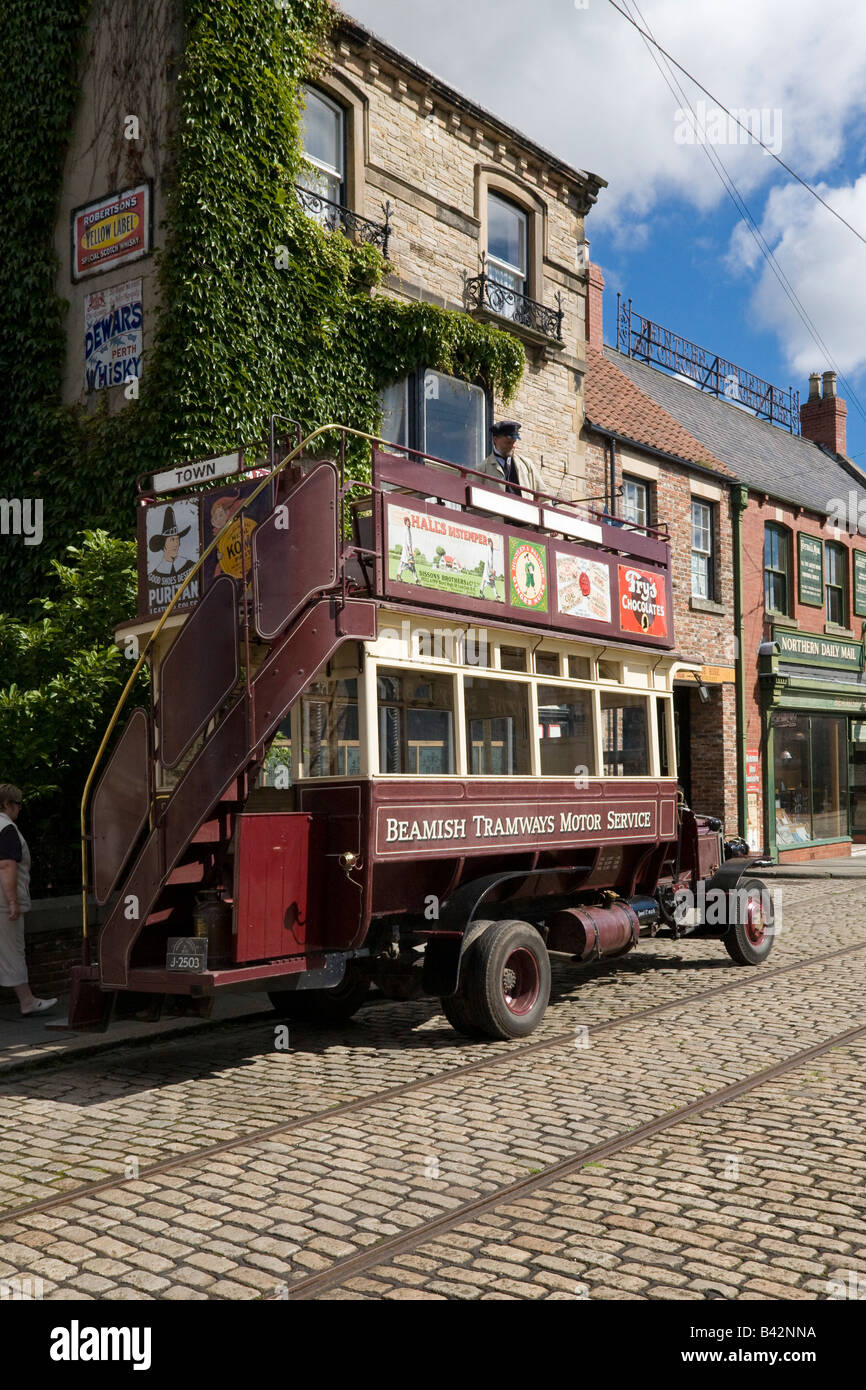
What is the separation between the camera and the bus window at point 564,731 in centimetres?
951

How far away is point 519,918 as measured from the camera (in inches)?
373

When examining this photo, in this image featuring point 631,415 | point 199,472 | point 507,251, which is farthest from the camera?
point 631,415

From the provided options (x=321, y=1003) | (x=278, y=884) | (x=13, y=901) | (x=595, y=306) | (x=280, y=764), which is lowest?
(x=321, y=1003)

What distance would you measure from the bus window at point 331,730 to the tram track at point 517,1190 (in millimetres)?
2997

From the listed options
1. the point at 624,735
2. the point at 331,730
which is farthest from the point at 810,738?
the point at 331,730

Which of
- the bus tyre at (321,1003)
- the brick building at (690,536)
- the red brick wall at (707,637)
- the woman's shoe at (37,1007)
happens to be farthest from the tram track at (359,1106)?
the brick building at (690,536)

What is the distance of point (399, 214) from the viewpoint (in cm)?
1588

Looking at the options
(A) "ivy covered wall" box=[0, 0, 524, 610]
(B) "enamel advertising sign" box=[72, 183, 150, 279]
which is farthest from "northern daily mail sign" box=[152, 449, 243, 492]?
(B) "enamel advertising sign" box=[72, 183, 150, 279]

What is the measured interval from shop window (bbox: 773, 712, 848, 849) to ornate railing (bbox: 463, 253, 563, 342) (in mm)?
9629

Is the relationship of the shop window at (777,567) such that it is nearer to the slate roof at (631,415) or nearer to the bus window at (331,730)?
the slate roof at (631,415)

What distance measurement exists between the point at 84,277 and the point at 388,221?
13.5 ft

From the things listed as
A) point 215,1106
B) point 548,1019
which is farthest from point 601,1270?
point 548,1019

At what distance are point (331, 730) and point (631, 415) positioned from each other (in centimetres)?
1516

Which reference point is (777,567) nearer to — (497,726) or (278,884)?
(497,726)
